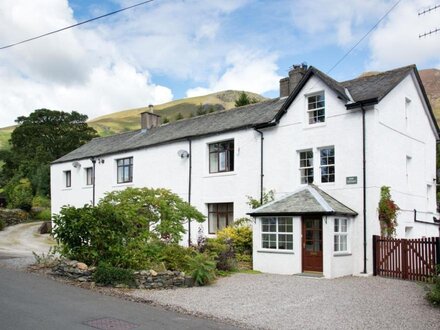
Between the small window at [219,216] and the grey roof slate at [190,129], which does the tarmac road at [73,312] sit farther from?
the grey roof slate at [190,129]

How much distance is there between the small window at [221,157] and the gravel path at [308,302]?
8567 millimetres

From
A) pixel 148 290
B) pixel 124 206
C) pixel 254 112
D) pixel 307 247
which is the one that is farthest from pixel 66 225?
pixel 254 112

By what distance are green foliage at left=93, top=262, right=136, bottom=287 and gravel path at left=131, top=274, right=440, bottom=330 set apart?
72 centimetres

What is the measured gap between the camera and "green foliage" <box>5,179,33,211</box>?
40.1 metres

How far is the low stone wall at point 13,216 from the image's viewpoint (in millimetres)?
35219

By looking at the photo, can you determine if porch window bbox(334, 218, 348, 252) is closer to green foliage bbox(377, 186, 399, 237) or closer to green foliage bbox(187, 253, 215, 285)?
green foliage bbox(377, 186, 399, 237)

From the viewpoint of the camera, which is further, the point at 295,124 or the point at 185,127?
the point at 185,127

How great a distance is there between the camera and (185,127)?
27.7m

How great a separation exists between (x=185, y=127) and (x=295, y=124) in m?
9.42

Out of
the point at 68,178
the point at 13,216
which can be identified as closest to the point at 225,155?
the point at 68,178

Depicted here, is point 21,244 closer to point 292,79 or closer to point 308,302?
point 292,79

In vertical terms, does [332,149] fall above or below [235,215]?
above

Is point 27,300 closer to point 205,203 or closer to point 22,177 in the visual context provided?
point 205,203

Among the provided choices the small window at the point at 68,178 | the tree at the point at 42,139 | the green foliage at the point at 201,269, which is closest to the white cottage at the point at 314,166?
the green foliage at the point at 201,269
